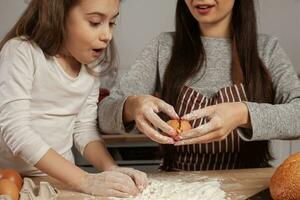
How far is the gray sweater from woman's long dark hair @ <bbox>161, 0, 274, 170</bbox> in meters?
0.03

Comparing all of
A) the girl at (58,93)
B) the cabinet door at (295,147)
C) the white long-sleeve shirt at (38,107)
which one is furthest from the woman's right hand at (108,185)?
the cabinet door at (295,147)

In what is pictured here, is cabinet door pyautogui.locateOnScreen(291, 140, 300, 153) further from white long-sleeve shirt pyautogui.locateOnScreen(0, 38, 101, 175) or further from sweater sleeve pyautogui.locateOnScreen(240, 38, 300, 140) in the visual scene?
white long-sleeve shirt pyautogui.locateOnScreen(0, 38, 101, 175)

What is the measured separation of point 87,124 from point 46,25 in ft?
1.10

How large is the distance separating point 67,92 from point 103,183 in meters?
0.31

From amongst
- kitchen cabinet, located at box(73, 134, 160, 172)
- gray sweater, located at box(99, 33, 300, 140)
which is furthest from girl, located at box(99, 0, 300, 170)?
kitchen cabinet, located at box(73, 134, 160, 172)

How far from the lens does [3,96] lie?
1.12m

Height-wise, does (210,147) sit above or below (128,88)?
below

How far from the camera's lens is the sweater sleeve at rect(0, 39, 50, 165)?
1106 millimetres

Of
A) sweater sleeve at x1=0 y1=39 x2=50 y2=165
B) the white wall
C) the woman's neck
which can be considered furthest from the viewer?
the white wall

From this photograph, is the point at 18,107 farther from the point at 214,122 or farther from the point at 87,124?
the point at 214,122

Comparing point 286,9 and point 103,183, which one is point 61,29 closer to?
point 103,183

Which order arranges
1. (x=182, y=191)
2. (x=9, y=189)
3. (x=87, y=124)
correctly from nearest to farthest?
(x=9, y=189) → (x=182, y=191) → (x=87, y=124)

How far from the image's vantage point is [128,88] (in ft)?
4.65

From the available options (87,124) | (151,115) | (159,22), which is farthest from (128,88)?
(159,22)
